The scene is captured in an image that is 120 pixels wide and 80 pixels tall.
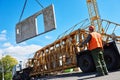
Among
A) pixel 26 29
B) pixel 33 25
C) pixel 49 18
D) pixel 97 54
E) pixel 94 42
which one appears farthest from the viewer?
pixel 26 29

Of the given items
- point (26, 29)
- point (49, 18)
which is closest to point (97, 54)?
point (49, 18)

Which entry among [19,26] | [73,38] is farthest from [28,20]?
[73,38]

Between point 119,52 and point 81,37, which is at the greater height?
point 81,37

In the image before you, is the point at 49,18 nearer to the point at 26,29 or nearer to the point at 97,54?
the point at 26,29

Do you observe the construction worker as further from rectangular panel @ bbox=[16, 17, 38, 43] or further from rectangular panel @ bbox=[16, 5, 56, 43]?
rectangular panel @ bbox=[16, 17, 38, 43]

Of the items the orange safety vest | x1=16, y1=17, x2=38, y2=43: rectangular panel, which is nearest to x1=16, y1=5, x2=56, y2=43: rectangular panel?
x1=16, y1=17, x2=38, y2=43: rectangular panel

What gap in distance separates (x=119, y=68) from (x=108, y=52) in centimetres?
88

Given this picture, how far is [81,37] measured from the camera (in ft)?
40.2

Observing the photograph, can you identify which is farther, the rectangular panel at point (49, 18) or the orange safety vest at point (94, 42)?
the rectangular panel at point (49, 18)

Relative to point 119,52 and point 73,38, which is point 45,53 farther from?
point 119,52

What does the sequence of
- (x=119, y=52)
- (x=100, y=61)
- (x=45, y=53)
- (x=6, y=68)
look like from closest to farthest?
1. (x=100, y=61)
2. (x=119, y=52)
3. (x=45, y=53)
4. (x=6, y=68)

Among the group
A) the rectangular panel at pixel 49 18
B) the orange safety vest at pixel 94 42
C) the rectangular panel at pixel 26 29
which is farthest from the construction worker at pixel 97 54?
the rectangular panel at pixel 26 29

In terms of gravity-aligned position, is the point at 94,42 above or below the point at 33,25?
below

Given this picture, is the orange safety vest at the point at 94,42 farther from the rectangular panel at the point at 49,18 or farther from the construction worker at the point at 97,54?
the rectangular panel at the point at 49,18
